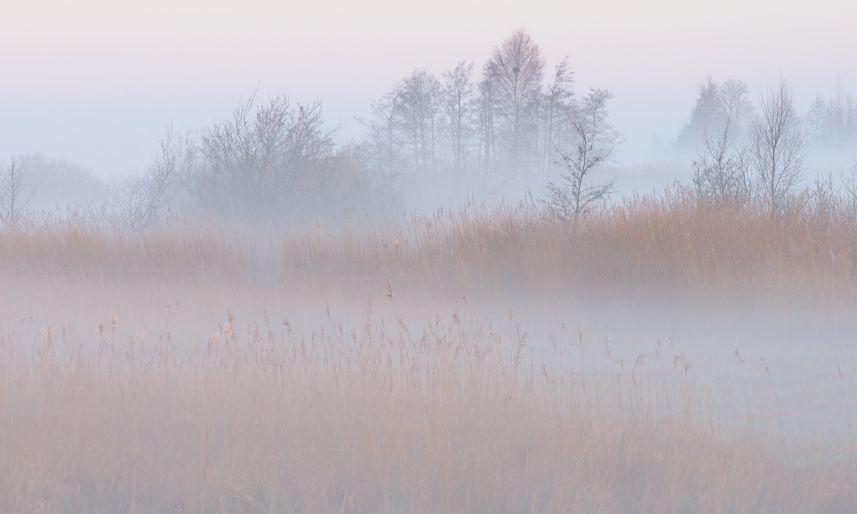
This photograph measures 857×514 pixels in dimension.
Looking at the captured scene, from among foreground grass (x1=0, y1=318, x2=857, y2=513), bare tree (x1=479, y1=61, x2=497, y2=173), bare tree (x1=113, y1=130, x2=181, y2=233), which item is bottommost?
foreground grass (x1=0, y1=318, x2=857, y2=513)

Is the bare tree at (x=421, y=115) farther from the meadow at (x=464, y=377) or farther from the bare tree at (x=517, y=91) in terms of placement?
the meadow at (x=464, y=377)

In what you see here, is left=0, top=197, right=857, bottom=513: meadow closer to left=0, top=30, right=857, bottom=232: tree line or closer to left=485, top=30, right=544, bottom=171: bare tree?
left=0, top=30, right=857, bottom=232: tree line

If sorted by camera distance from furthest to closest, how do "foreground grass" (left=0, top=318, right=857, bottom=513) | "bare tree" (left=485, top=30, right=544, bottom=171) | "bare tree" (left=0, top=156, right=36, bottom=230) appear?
"bare tree" (left=485, top=30, right=544, bottom=171) → "bare tree" (left=0, top=156, right=36, bottom=230) → "foreground grass" (left=0, top=318, right=857, bottom=513)

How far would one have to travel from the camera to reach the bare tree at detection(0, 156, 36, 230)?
17.5m

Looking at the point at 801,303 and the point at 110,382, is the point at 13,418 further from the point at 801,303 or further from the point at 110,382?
the point at 801,303

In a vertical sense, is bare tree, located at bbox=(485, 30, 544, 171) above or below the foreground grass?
above

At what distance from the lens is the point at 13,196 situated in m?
20.9

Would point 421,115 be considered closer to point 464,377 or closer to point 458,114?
point 458,114

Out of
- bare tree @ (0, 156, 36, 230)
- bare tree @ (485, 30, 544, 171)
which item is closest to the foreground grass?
bare tree @ (0, 156, 36, 230)

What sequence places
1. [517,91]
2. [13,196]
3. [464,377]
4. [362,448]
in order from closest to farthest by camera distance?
[362,448], [464,377], [13,196], [517,91]

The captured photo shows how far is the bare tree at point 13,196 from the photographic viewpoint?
57.4 ft

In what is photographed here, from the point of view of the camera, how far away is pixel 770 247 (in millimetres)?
11453

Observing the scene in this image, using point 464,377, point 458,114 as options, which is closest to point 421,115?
point 458,114

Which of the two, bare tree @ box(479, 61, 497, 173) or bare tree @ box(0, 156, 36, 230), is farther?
bare tree @ box(479, 61, 497, 173)
